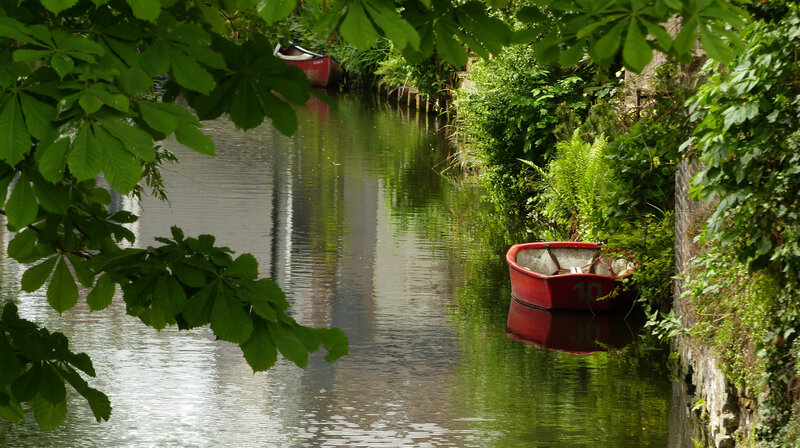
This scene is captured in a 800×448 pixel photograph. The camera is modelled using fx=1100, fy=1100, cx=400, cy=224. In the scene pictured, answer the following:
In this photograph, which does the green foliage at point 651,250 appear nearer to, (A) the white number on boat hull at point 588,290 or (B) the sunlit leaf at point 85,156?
(A) the white number on boat hull at point 588,290

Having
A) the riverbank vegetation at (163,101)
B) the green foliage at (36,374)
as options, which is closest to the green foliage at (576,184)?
the riverbank vegetation at (163,101)

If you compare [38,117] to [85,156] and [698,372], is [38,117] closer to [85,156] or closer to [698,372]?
[85,156]

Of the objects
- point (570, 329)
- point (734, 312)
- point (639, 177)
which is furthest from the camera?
point (570, 329)

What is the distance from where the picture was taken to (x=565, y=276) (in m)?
11.9

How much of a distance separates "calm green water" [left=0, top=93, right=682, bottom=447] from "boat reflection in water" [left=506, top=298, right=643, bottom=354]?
41 millimetres

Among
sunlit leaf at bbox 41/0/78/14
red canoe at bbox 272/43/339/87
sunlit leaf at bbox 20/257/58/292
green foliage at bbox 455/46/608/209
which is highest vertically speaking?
red canoe at bbox 272/43/339/87

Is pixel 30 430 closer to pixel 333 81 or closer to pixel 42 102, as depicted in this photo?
pixel 42 102

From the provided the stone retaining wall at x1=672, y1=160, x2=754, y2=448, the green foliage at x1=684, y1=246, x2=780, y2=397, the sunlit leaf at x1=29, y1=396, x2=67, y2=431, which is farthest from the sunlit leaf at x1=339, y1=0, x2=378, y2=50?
the stone retaining wall at x1=672, y1=160, x2=754, y2=448

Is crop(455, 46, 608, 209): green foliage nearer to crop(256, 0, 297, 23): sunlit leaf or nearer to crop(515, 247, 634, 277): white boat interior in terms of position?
crop(515, 247, 634, 277): white boat interior

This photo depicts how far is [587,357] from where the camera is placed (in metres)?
10.6

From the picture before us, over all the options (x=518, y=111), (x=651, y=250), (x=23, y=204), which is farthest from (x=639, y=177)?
(x=23, y=204)

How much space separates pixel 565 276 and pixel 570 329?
601 mm

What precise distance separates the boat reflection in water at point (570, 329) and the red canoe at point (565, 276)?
0.44ft

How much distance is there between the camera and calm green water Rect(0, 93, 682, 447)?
8.39 metres
